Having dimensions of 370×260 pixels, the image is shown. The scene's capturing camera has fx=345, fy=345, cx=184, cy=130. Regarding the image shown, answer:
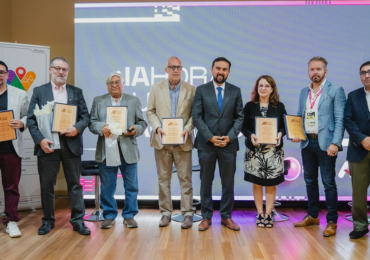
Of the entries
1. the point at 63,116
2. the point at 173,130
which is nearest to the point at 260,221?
the point at 173,130

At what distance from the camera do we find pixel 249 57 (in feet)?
15.5

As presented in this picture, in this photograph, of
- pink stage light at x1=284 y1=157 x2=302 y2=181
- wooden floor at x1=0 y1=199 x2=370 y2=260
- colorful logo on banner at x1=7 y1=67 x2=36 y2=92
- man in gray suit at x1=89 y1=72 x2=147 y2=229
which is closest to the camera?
wooden floor at x1=0 y1=199 x2=370 y2=260

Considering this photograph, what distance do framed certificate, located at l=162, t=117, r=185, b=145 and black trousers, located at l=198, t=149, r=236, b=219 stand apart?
32 cm

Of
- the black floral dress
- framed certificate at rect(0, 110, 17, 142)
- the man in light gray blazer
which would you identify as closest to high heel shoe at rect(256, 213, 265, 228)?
the black floral dress

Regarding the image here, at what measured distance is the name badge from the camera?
3.69 metres

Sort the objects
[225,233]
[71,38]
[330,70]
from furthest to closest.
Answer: [71,38], [330,70], [225,233]

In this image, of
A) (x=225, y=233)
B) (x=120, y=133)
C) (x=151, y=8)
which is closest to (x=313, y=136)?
(x=225, y=233)

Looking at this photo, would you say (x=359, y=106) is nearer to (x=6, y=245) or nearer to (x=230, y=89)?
(x=230, y=89)

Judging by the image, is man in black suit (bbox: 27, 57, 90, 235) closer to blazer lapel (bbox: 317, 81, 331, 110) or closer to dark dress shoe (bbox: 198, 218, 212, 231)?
dark dress shoe (bbox: 198, 218, 212, 231)

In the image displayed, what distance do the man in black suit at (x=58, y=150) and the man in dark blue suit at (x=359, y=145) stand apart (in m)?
2.74

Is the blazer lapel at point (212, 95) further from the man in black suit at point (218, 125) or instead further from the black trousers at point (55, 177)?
the black trousers at point (55, 177)

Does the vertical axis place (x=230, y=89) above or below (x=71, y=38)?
below

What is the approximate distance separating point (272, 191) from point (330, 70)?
78.2 inches

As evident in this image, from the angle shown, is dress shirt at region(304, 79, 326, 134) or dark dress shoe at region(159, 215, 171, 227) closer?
dress shirt at region(304, 79, 326, 134)
